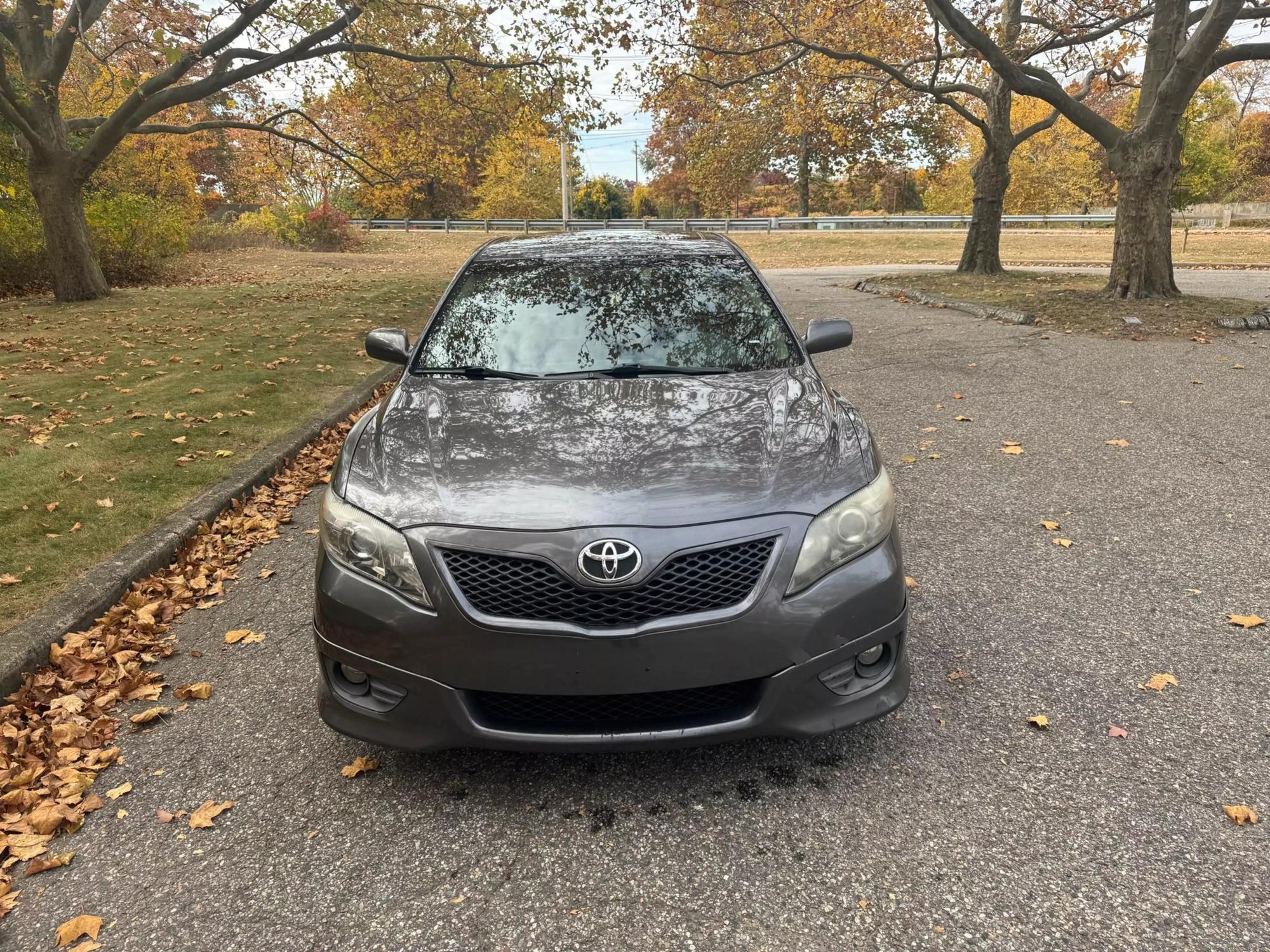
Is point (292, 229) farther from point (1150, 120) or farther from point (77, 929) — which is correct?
point (77, 929)

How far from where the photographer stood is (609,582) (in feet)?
7.29

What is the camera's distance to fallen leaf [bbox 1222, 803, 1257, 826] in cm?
233

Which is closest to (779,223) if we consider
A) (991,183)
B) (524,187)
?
(524,187)

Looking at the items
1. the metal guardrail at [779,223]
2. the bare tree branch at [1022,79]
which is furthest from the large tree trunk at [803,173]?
the bare tree branch at [1022,79]

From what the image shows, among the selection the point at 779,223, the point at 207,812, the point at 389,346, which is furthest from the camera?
the point at 779,223

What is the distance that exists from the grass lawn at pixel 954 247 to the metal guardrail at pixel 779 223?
4.88ft

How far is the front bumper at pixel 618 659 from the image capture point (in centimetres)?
224

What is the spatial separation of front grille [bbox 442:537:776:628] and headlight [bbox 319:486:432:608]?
0.15 m

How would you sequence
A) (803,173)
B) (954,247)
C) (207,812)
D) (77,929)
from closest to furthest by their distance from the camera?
(77,929)
(207,812)
(954,247)
(803,173)

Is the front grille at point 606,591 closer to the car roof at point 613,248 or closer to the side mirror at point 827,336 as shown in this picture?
the side mirror at point 827,336

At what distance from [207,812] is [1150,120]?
13.2m

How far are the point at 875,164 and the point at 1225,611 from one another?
50.0 m

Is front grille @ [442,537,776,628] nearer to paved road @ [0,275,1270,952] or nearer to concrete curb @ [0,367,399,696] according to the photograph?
paved road @ [0,275,1270,952]

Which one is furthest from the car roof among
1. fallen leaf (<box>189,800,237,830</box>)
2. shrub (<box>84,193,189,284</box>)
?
shrub (<box>84,193,189,284</box>)
